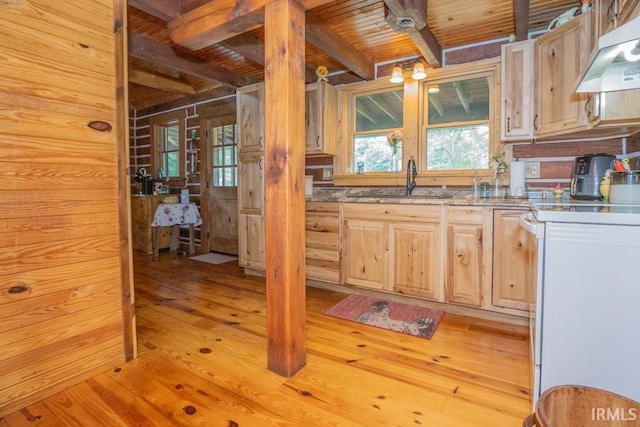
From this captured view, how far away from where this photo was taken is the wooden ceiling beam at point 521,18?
2267mm

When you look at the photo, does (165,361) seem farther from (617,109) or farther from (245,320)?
(617,109)

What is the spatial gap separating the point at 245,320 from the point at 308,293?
0.84 m

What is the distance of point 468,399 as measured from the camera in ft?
5.12

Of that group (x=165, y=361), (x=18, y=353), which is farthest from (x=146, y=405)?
(x=18, y=353)

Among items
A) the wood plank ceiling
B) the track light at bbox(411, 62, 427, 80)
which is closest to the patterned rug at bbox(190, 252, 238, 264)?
the wood plank ceiling

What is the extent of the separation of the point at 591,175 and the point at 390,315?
1.74 meters

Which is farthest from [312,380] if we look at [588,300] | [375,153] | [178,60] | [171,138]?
[171,138]

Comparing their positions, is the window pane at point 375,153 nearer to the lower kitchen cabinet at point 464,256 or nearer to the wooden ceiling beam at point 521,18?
the lower kitchen cabinet at point 464,256

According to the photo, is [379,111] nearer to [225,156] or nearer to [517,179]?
[517,179]

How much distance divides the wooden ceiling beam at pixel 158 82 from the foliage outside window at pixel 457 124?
12.1 feet

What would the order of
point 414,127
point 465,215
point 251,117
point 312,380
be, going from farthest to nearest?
point 251,117 < point 414,127 < point 465,215 < point 312,380

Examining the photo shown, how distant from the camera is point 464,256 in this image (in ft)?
8.41

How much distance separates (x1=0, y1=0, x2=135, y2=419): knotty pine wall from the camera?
1460mm

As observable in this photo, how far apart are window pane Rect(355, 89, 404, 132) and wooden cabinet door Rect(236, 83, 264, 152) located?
3.64 feet
